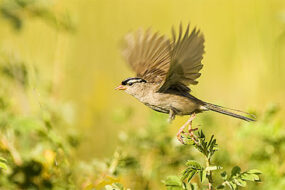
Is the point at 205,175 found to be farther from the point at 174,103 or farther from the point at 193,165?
the point at 174,103

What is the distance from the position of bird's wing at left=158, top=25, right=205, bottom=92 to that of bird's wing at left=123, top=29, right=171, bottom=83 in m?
0.31

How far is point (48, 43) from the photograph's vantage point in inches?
175

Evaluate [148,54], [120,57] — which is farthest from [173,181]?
[120,57]

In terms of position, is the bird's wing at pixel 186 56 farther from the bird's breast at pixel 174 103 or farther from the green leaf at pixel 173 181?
the green leaf at pixel 173 181

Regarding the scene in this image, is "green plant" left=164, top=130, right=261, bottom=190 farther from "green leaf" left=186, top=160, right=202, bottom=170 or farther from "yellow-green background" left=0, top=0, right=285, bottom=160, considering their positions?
"yellow-green background" left=0, top=0, right=285, bottom=160

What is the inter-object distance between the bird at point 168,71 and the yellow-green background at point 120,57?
0.23 meters

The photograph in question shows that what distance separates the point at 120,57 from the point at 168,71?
5.91 ft

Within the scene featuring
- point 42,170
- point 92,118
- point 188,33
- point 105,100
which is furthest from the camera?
point 105,100

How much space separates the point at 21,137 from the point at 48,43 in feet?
7.61

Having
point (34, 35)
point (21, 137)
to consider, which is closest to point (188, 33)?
point (21, 137)

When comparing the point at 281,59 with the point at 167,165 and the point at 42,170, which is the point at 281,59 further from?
the point at 42,170

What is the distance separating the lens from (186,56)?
1666 mm

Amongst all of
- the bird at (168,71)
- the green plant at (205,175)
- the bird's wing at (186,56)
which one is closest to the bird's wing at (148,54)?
the bird at (168,71)

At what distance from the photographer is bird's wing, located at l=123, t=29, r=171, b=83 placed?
227cm
